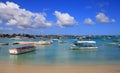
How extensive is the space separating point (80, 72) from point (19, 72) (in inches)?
262

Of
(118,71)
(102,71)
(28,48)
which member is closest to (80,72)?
(102,71)

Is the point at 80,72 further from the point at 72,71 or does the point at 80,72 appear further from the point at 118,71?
the point at 118,71

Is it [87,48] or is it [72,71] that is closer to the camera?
[72,71]

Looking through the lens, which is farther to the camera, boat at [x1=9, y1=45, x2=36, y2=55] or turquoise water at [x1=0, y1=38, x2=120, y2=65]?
boat at [x1=9, y1=45, x2=36, y2=55]

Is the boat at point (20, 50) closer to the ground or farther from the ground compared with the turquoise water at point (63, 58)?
farther from the ground

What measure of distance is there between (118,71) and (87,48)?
38.8 m

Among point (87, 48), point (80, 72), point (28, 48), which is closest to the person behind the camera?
point (80, 72)

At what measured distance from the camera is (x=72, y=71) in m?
26.8

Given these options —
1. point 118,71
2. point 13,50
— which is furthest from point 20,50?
point 118,71

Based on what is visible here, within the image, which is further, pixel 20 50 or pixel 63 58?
pixel 20 50

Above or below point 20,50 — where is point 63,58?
below

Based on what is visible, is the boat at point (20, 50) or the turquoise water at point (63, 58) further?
the boat at point (20, 50)

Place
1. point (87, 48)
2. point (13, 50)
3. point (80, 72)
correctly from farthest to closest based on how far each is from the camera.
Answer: point (87, 48)
point (13, 50)
point (80, 72)

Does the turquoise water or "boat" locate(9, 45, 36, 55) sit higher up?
"boat" locate(9, 45, 36, 55)
